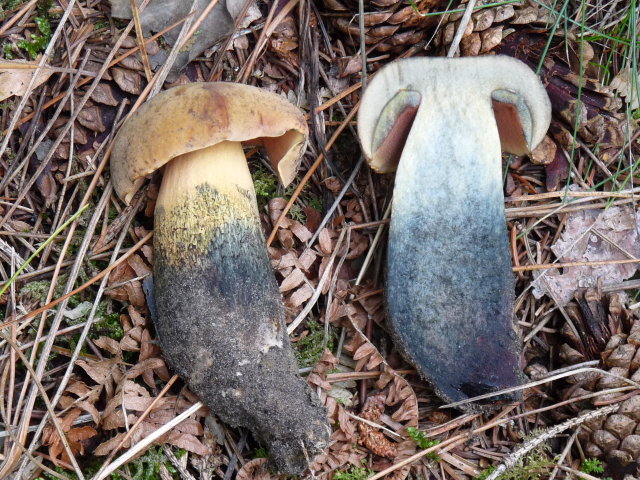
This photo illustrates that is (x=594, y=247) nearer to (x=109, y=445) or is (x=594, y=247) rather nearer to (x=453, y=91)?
(x=453, y=91)

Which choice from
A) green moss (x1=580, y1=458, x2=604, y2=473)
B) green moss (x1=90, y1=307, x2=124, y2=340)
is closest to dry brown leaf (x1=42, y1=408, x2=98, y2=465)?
green moss (x1=90, y1=307, x2=124, y2=340)

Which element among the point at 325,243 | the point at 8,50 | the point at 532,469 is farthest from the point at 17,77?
the point at 532,469

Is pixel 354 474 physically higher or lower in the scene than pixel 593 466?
higher

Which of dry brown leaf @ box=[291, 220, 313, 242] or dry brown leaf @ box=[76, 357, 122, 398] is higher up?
dry brown leaf @ box=[291, 220, 313, 242]

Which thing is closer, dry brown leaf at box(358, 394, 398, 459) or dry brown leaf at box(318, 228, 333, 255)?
dry brown leaf at box(358, 394, 398, 459)

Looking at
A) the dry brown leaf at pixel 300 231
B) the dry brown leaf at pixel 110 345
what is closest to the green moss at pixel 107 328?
the dry brown leaf at pixel 110 345

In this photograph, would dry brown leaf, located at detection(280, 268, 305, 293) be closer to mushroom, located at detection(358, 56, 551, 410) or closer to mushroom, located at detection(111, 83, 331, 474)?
mushroom, located at detection(111, 83, 331, 474)

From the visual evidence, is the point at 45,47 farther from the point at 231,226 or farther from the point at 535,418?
the point at 535,418

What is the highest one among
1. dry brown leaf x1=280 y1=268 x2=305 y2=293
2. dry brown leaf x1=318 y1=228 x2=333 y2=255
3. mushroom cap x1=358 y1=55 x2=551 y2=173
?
mushroom cap x1=358 y1=55 x2=551 y2=173
